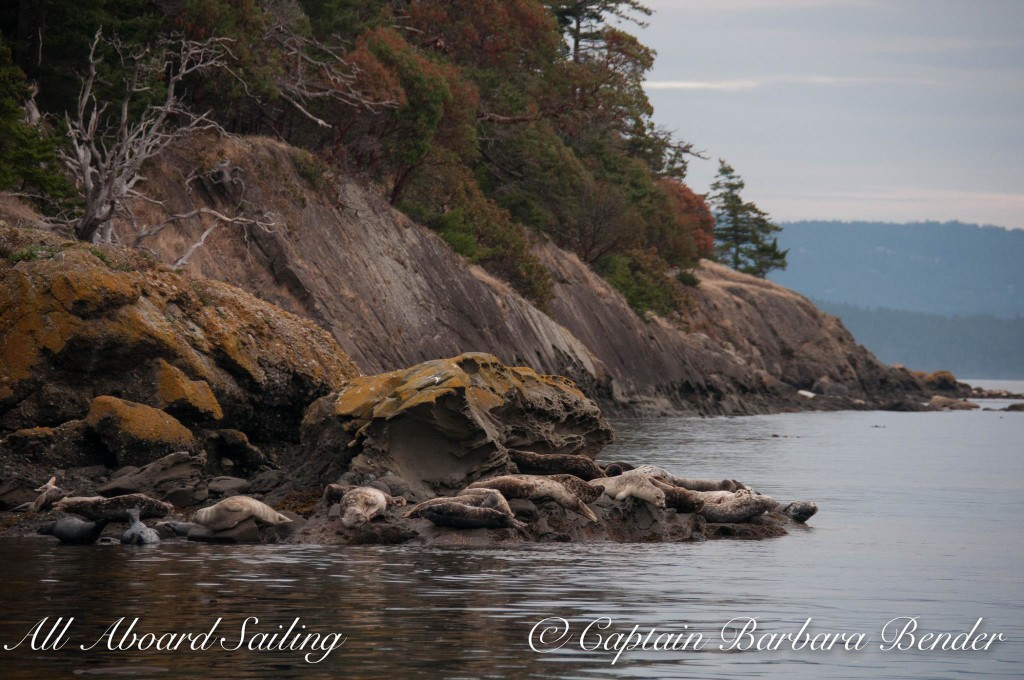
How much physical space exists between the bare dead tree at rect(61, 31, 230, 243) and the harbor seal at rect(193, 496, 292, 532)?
1239cm

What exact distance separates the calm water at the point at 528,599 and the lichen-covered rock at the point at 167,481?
1.96 meters

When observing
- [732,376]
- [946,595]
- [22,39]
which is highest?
[22,39]

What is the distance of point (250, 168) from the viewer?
137ft

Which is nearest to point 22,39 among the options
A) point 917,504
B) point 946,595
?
point 917,504

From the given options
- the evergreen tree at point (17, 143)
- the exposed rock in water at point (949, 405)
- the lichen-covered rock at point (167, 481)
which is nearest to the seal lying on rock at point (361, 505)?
the lichen-covered rock at point (167, 481)

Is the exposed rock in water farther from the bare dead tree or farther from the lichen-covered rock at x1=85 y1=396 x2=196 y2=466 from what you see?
the lichen-covered rock at x1=85 y1=396 x2=196 y2=466

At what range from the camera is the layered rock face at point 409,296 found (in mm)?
39000

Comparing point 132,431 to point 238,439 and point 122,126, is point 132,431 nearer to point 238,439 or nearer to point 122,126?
point 238,439

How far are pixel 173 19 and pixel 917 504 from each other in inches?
950

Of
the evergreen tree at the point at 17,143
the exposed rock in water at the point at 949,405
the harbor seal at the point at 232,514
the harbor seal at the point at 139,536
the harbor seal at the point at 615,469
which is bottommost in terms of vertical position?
the exposed rock in water at the point at 949,405

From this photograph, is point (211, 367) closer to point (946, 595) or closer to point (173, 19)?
point (946, 595)

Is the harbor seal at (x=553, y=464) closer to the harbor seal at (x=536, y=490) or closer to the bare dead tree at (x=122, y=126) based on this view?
the harbor seal at (x=536, y=490)

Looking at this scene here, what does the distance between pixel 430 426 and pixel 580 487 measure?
263 cm

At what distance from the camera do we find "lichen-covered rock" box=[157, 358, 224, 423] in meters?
21.4
